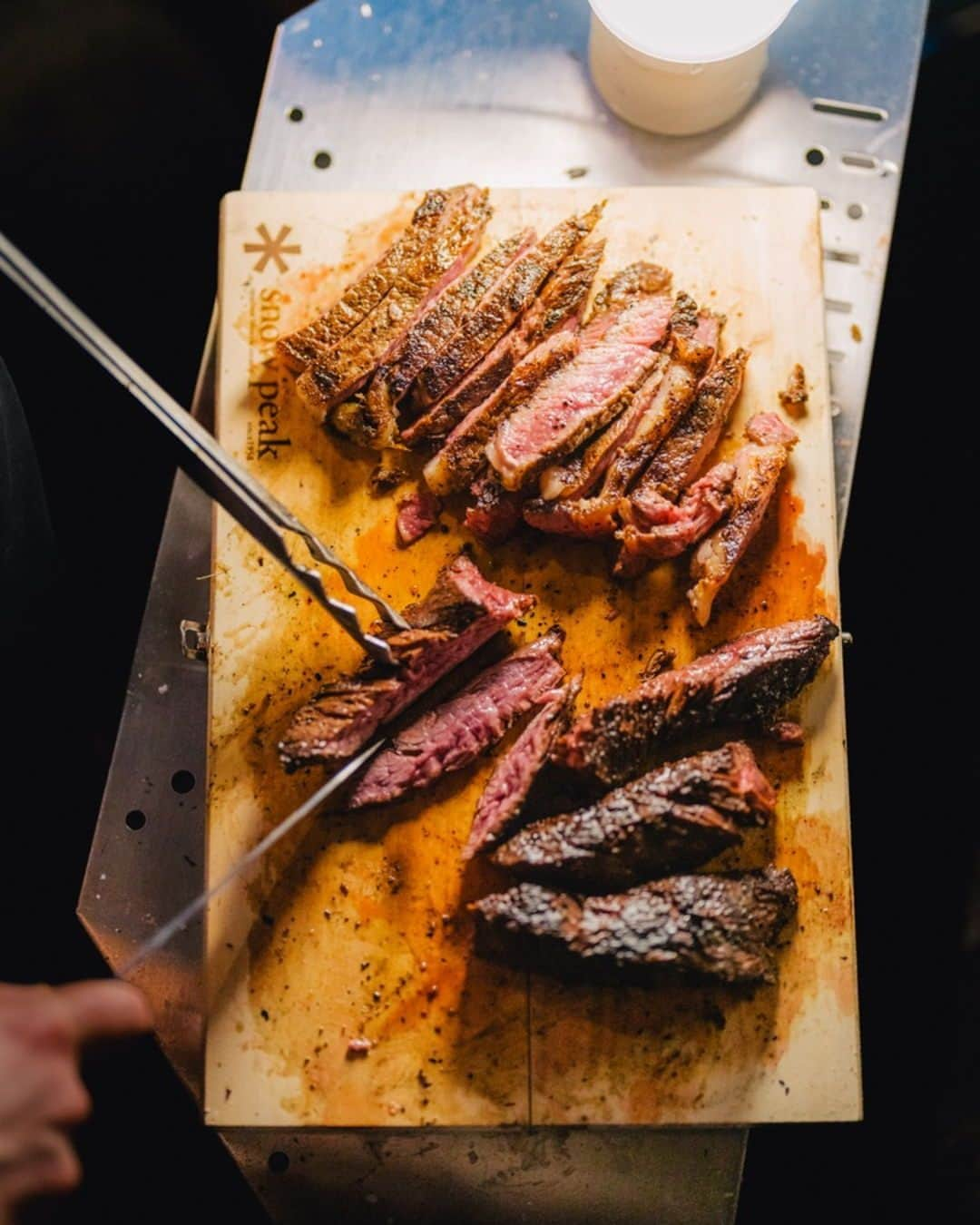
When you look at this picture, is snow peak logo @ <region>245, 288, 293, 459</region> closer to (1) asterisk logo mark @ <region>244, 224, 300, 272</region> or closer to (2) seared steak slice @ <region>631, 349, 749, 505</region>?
(1) asterisk logo mark @ <region>244, 224, 300, 272</region>

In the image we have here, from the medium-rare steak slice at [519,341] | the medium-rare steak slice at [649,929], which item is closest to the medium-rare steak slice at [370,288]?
the medium-rare steak slice at [519,341]

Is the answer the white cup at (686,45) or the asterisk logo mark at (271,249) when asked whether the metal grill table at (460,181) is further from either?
the asterisk logo mark at (271,249)

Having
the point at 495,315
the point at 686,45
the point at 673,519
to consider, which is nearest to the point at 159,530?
the point at 495,315

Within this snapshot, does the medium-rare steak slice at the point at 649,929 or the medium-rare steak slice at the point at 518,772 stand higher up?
the medium-rare steak slice at the point at 518,772

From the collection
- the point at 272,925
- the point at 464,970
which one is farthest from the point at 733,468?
the point at 272,925

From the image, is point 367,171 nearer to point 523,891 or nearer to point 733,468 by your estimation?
point 733,468

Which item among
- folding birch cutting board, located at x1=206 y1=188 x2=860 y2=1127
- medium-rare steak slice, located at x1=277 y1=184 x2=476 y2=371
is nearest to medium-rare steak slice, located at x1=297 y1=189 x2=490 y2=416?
medium-rare steak slice, located at x1=277 y1=184 x2=476 y2=371
